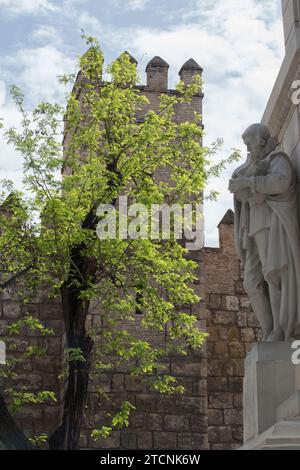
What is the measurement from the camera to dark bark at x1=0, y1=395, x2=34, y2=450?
10820 millimetres

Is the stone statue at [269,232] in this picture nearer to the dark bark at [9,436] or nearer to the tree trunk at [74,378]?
the dark bark at [9,436]

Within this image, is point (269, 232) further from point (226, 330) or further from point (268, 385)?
point (226, 330)

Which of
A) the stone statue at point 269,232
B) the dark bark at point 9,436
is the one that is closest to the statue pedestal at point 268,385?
the stone statue at point 269,232

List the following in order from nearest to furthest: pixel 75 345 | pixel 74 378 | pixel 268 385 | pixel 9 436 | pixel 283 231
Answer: pixel 268 385 → pixel 283 231 → pixel 9 436 → pixel 74 378 → pixel 75 345

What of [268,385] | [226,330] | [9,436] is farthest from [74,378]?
[268,385]

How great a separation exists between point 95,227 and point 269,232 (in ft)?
22.9

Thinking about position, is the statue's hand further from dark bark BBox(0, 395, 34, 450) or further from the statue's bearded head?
dark bark BBox(0, 395, 34, 450)

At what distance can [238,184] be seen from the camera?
605 cm

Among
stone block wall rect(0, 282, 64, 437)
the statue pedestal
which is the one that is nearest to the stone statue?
the statue pedestal

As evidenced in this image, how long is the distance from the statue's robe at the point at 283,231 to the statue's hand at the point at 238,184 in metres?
0.05

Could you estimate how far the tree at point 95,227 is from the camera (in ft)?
40.7

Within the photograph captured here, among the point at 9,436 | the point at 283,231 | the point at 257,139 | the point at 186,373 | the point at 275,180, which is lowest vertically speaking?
the point at 9,436
